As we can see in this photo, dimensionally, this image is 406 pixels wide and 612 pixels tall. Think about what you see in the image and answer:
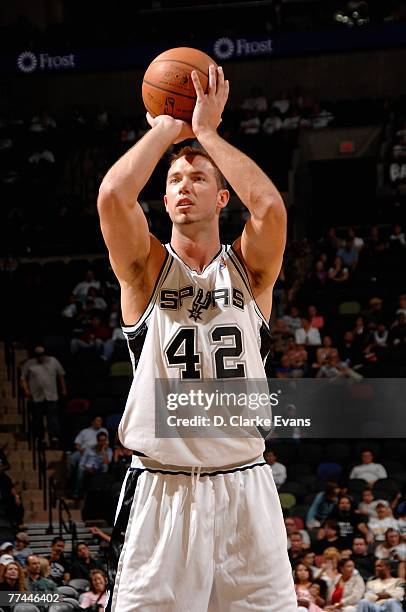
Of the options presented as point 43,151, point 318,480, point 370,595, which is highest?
point 43,151

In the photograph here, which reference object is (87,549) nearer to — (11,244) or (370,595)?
(370,595)

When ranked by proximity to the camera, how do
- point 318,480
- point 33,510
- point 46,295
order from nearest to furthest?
1. point 318,480
2. point 33,510
3. point 46,295

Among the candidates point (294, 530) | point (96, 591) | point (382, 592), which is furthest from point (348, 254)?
point (96, 591)

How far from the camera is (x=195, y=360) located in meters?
3.68

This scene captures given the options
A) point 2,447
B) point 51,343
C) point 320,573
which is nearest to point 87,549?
point 320,573

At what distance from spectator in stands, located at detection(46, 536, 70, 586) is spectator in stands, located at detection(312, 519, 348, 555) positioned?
2296 mm

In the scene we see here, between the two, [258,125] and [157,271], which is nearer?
[157,271]

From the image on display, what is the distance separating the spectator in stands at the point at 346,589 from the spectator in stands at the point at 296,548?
440 mm

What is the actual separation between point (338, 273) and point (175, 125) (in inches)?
386

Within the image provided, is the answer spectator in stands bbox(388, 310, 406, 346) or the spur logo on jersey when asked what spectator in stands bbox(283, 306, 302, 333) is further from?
the spur logo on jersey

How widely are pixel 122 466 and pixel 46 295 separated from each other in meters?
3.81

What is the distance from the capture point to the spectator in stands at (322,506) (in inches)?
390

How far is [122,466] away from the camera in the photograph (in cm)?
1069

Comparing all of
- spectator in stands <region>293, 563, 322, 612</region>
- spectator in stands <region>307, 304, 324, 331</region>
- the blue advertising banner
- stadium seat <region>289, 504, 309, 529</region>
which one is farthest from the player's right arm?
the blue advertising banner
